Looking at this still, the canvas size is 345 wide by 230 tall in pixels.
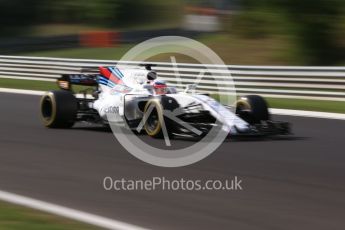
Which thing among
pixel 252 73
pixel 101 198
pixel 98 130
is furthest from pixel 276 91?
pixel 101 198

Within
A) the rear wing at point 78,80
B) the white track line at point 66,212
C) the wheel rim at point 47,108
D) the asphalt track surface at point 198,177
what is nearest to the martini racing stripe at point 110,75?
the rear wing at point 78,80

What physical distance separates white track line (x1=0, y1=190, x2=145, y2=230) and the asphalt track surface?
0.13m

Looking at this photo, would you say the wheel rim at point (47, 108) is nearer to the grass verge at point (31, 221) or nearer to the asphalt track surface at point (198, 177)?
the asphalt track surface at point (198, 177)

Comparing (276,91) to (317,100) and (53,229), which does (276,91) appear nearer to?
(317,100)

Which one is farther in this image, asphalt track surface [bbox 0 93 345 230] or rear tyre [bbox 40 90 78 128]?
rear tyre [bbox 40 90 78 128]

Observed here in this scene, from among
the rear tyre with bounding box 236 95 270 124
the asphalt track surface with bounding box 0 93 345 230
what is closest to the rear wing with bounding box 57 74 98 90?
the asphalt track surface with bounding box 0 93 345 230

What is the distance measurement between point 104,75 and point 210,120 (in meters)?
2.12

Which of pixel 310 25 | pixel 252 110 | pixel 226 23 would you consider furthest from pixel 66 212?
pixel 226 23

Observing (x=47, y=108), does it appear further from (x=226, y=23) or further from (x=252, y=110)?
(x=226, y=23)

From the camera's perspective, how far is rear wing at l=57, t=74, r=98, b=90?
11.9 m

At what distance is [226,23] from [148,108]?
24.8 meters

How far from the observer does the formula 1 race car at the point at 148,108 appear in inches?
393

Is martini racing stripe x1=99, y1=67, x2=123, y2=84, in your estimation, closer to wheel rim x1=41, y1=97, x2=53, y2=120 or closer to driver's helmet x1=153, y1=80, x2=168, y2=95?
driver's helmet x1=153, y1=80, x2=168, y2=95

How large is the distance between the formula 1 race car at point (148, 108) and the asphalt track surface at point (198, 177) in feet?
0.75
